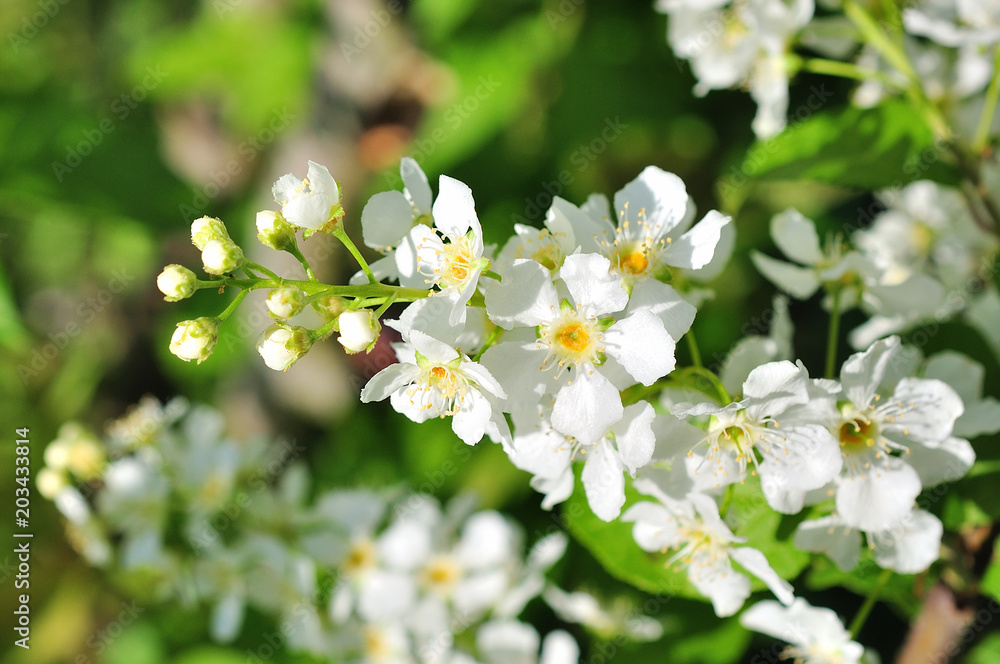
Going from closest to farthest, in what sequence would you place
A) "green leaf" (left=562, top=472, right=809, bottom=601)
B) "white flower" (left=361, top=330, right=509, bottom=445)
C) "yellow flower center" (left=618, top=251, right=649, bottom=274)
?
1. "white flower" (left=361, top=330, right=509, bottom=445)
2. "yellow flower center" (left=618, top=251, right=649, bottom=274)
3. "green leaf" (left=562, top=472, right=809, bottom=601)

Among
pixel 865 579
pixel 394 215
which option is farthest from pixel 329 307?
pixel 865 579

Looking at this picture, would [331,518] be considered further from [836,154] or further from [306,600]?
[836,154]

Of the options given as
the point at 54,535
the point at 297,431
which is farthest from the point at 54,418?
the point at 297,431

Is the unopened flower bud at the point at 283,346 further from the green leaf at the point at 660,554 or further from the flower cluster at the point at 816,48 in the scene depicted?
the flower cluster at the point at 816,48

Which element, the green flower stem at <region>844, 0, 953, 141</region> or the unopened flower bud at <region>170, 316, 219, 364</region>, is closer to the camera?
the unopened flower bud at <region>170, 316, 219, 364</region>

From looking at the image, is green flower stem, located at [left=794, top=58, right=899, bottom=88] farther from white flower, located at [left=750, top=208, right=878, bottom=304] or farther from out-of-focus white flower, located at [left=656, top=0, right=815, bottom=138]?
white flower, located at [left=750, top=208, right=878, bottom=304]

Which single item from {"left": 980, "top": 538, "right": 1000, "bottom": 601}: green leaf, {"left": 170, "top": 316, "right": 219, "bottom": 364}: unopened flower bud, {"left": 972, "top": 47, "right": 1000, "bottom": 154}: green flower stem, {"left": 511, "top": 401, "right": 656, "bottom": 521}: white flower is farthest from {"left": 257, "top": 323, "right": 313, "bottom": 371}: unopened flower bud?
{"left": 972, "top": 47, "right": 1000, "bottom": 154}: green flower stem
